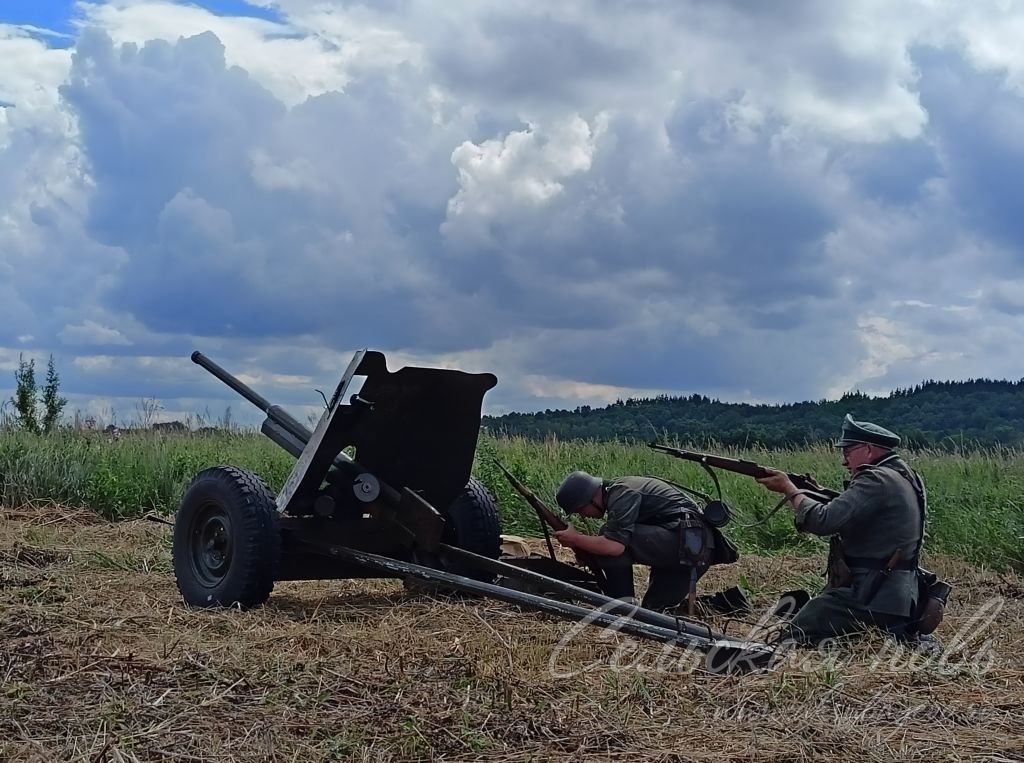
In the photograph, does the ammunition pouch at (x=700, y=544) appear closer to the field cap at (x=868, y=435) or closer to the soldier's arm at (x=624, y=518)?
the soldier's arm at (x=624, y=518)

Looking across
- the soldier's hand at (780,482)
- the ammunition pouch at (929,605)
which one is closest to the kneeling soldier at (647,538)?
the soldier's hand at (780,482)

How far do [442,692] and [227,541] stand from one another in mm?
3007

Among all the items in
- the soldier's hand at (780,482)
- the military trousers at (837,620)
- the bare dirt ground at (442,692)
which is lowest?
the bare dirt ground at (442,692)

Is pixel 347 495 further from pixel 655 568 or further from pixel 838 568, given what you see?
pixel 838 568

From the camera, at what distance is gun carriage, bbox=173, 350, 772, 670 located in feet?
25.1

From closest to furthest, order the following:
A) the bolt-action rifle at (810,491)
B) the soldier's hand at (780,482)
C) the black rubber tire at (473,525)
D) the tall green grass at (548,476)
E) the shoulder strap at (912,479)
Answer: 1. the shoulder strap at (912,479)
2. the bolt-action rifle at (810,491)
3. the soldier's hand at (780,482)
4. the black rubber tire at (473,525)
5. the tall green grass at (548,476)

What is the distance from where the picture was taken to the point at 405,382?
25.8ft

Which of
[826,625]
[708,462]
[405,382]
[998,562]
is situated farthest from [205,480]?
[998,562]

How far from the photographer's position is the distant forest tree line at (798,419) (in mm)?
18766

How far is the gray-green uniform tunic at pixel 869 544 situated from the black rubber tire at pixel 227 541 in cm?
332

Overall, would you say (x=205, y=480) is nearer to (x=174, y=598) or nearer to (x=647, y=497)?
(x=174, y=598)

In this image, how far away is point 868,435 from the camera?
7.39 metres

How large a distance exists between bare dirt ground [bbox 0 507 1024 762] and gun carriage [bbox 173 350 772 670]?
0.86 feet

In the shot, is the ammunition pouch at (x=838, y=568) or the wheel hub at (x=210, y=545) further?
the wheel hub at (x=210, y=545)
